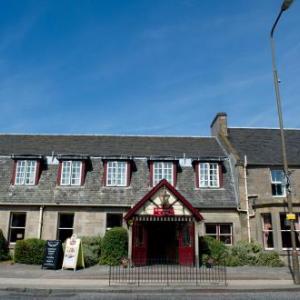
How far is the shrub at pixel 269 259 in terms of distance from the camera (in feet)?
62.8

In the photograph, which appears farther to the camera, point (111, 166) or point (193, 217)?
point (111, 166)

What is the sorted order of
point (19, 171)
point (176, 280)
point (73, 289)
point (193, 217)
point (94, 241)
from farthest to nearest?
point (19, 171) → point (94, 241) → point (193, 217) → point (176, 280) → point (73, 289)

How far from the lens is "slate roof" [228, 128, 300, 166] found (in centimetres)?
2350

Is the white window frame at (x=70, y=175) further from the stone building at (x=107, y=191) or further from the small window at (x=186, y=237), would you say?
the small window at (x=186, y=237)

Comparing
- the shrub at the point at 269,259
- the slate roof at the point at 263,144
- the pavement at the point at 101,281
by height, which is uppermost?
the slate roof at the point at 263,144

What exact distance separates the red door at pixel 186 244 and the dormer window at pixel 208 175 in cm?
463

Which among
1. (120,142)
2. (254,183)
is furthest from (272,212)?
(120,142)

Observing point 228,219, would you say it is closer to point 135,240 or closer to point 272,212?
point 272,212

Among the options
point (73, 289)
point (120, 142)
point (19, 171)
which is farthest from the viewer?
point (120, 142)

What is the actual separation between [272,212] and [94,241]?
10609 millimetres

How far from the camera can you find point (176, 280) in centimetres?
1393

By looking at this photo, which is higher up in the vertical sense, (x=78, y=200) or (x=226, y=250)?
(x=78, y=200)

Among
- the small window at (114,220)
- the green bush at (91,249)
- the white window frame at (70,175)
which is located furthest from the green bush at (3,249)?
the small window at (114,220)

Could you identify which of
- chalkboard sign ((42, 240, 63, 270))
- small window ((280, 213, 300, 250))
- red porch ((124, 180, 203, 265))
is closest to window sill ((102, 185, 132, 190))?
red porch ((124, 180, 203, 265))
